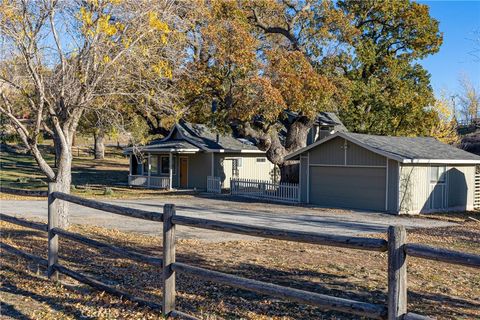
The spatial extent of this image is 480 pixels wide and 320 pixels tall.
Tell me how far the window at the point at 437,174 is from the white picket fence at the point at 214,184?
45.9 feet

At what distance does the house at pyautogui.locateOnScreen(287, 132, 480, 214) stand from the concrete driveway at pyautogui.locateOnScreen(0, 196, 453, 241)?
136cm

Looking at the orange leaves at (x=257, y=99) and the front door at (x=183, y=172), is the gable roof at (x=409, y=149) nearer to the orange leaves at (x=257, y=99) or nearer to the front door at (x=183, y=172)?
the orange leaves at (x=257, y=99)

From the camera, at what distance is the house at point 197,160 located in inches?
1431

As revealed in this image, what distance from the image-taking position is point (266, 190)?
3128 cm

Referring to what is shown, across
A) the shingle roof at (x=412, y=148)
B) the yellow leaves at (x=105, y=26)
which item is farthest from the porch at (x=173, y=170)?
the yellow leaves at (x=105, y=26)

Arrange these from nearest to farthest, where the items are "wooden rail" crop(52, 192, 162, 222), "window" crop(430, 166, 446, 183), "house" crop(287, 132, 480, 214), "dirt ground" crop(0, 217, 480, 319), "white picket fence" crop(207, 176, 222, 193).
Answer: "wooden rail" crop(52, 192, 162, 222)
"dirt ground" crop(0, 217, 480, 319)
"house" crop(287, 132, 480, 214)
"window" crop(430, 166, 446, 183)
"white picket fence" crop(207, 176, 222, 193)

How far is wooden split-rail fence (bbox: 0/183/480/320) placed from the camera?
432cm

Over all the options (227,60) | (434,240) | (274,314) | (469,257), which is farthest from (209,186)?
(469,257)

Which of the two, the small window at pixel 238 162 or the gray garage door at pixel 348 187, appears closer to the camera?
the gray garage door at pixel 348 187

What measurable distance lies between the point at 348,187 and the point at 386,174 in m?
2.30

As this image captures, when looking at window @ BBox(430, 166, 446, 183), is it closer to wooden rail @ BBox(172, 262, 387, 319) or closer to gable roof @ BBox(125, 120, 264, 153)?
gable roof @ BBox(125, 120, 264, 153)

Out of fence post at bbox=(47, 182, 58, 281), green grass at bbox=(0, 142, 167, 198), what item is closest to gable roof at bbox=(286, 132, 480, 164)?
green grass at bbox=(0, 142, 167, 198)

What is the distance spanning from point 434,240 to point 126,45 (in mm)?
10339

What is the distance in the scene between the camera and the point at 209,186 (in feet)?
116
